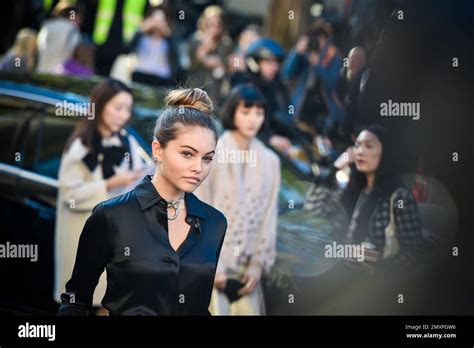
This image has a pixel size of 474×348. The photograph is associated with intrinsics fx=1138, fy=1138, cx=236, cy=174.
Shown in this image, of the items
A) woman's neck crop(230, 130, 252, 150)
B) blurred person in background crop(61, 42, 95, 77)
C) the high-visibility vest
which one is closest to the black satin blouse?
woman's neck crop(230, 130, 252, 150)

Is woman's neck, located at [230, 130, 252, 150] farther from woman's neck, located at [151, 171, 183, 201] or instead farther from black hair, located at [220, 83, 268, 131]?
woman's neck, located at [151, 171, 183, 201]

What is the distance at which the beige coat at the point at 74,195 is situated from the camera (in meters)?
5.65

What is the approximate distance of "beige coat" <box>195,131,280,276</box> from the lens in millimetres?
5793

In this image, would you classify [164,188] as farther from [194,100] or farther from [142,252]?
[194,100]

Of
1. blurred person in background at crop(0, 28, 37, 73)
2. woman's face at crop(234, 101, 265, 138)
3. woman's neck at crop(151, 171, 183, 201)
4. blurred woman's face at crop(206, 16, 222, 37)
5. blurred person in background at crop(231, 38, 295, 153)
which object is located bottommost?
woman's neck at crop(151, 171, 183, 201)

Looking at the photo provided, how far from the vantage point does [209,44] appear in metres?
7.58

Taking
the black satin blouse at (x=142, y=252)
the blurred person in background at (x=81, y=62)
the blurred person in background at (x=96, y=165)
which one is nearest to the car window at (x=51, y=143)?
the blurred person in background at (x=96, y=165)

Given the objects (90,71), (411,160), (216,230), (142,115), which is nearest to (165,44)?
(90,71)

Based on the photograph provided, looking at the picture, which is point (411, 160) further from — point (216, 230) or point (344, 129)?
point (216, 230)

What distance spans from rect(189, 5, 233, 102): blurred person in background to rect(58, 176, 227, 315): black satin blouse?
9.02 feet

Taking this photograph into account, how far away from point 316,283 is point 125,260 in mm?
1464

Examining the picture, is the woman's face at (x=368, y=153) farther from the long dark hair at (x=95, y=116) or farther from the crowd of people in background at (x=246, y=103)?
the long dark hair at (x=95, y=116)

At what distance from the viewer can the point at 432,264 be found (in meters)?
5.98

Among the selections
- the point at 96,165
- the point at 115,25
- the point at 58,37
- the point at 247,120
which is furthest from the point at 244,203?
the point at 115,25
